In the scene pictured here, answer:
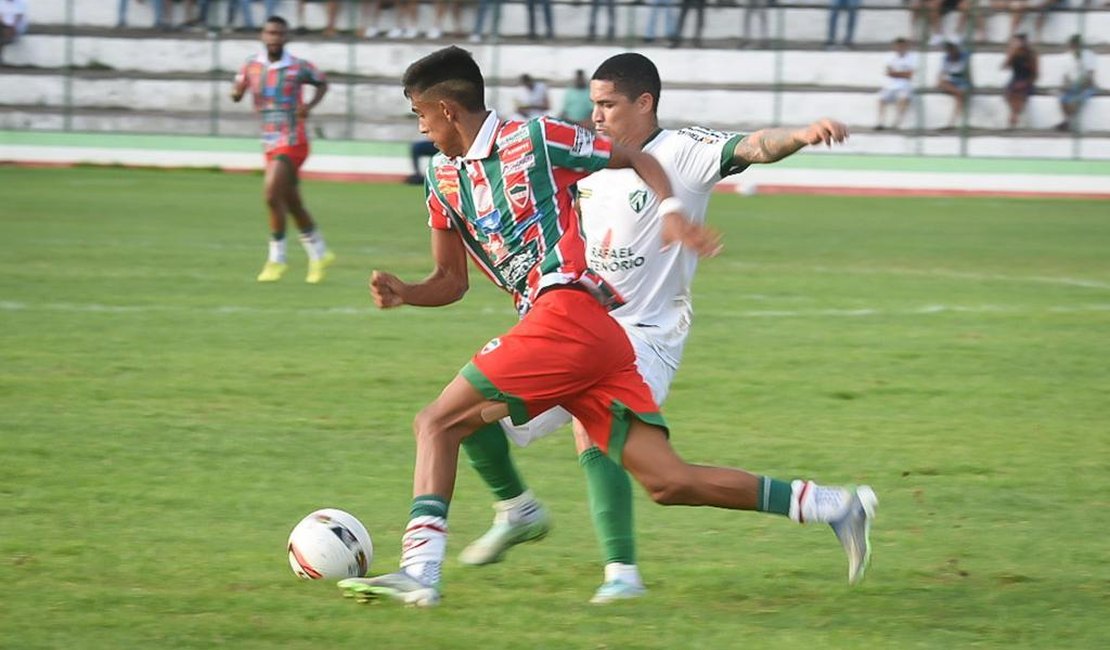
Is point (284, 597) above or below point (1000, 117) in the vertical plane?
below

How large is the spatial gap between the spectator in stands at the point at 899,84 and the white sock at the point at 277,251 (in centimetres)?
1935

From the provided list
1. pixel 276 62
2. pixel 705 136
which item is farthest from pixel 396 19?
pixel 705 136

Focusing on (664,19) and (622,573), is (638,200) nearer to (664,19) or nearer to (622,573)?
(622,573)

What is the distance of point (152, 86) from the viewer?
111 feet

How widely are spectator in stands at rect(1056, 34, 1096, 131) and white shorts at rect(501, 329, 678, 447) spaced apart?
2688 cm

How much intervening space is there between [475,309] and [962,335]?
3.80 m

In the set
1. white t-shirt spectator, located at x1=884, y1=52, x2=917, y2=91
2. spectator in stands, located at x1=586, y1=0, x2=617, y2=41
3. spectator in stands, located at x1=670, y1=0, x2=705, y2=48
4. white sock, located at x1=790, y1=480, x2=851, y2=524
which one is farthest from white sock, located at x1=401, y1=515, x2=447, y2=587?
spectator in stands, located at x1=586, y1=0, x2=617, y2=41

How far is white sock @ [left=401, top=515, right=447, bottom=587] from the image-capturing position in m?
5.11

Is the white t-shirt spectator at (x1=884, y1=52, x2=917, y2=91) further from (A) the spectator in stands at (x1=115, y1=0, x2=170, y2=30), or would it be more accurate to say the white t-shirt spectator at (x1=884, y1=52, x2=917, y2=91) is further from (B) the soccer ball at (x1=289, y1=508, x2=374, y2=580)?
(B) the soccer ball at (x1=289, y1=508, x2=374, y2=580)

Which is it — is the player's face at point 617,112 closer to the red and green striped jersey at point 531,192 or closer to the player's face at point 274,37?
the red and green striped jersey at point 531,192

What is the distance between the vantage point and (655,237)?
6023 millimetres

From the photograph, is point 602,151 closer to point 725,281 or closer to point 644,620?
point 644,620

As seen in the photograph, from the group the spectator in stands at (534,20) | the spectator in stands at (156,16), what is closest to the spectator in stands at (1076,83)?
the spectator in stands at (534,20)

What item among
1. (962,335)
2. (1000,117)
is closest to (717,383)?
(962,335)
